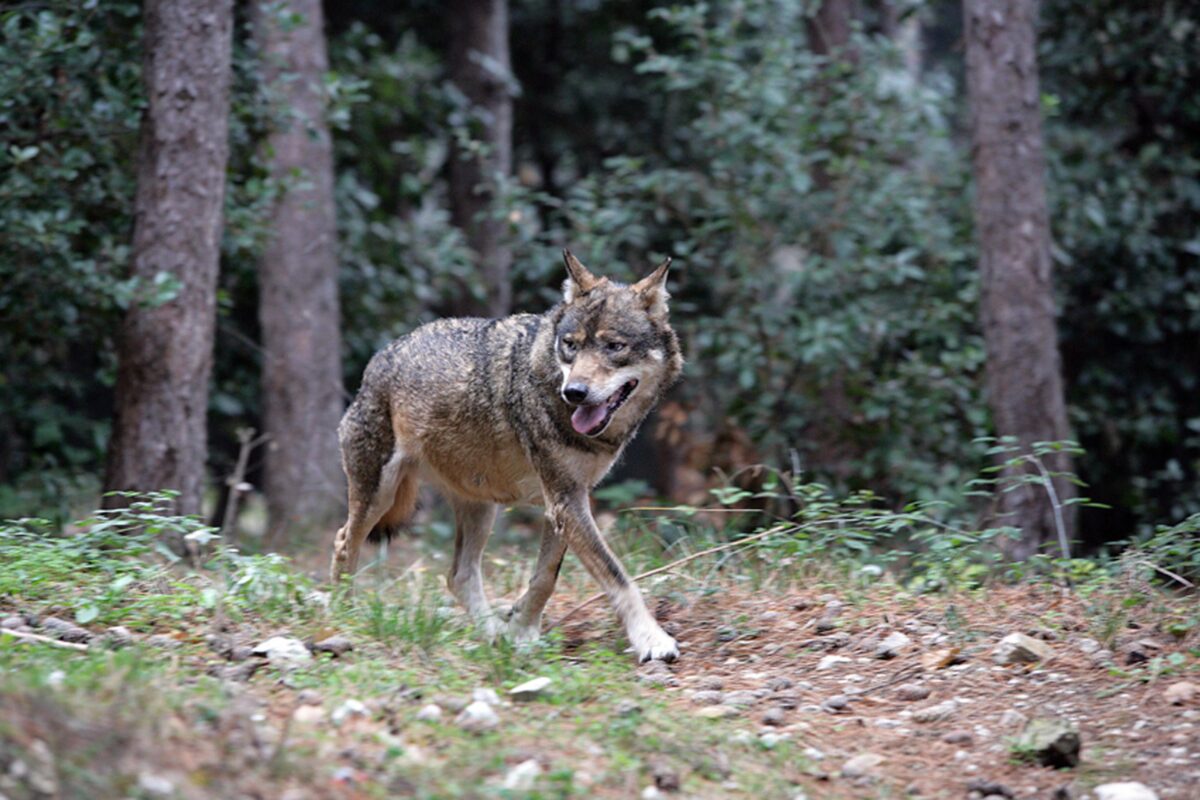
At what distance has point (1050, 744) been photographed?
4.46m

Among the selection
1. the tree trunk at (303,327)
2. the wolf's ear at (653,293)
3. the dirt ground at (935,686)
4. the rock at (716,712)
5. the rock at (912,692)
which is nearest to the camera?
the dirt ground at (935,686)

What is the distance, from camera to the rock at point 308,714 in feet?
14.1

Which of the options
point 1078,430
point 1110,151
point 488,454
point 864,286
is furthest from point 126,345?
point 1110,151

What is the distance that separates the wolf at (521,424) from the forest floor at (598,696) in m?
0.42

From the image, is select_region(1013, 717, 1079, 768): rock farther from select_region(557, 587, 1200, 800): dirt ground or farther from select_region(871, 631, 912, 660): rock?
select_region(871, 631, 912, 660): rock

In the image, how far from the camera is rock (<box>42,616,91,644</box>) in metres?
5.04

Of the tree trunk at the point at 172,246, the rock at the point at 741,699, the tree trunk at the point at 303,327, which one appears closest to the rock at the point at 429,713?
the rock at the point at 741,699

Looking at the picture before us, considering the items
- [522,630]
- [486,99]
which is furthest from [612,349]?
[486,99]

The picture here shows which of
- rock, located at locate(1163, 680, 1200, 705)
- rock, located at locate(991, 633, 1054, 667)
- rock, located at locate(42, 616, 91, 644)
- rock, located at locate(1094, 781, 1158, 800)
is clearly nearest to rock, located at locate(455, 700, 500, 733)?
rock, located at locate(42, 616, 91, 644)

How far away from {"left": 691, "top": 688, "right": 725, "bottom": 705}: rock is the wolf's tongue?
1.43 meters

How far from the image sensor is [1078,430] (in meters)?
12.6

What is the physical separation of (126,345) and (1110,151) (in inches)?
372

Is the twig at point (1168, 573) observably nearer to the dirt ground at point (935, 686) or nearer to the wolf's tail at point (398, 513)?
the dirt ground at point (935, 686)

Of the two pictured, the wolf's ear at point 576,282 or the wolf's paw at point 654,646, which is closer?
the wolf's paw at point 654,646
